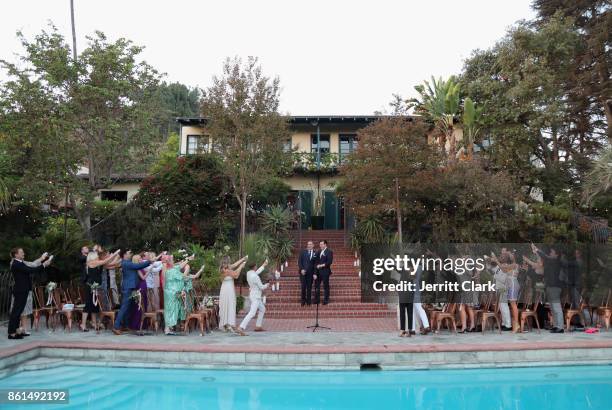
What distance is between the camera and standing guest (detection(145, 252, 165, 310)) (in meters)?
10.8

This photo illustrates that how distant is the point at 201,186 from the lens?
18.1 meters

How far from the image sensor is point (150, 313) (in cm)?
1048

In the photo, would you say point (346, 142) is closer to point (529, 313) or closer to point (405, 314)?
point (529, 313)

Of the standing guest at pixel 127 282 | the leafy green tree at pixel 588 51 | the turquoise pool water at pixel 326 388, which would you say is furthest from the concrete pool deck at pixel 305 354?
the leafy green tree at pixel 588 51

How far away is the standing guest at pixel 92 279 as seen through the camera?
1028cm

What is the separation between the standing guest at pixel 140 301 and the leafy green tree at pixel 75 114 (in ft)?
19.9

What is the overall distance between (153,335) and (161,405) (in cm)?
383

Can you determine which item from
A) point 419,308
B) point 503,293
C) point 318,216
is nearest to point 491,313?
point 503,293

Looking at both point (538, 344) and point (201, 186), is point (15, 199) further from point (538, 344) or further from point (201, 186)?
point (538, 344)

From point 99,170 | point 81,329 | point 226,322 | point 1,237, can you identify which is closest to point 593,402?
point 226,322

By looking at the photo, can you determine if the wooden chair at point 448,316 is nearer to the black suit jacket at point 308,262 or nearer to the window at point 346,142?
the black suit jacket at point 308,262

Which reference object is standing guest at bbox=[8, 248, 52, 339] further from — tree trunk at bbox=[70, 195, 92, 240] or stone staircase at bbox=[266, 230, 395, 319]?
tree trunk at bbox=[70, 195, 92, 240]

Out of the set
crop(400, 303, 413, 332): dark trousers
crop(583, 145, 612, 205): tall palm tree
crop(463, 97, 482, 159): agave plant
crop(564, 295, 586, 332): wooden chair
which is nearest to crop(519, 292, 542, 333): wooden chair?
crop(564, 295, 586, 332): wooden chair

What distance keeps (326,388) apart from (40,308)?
6.97 meters
